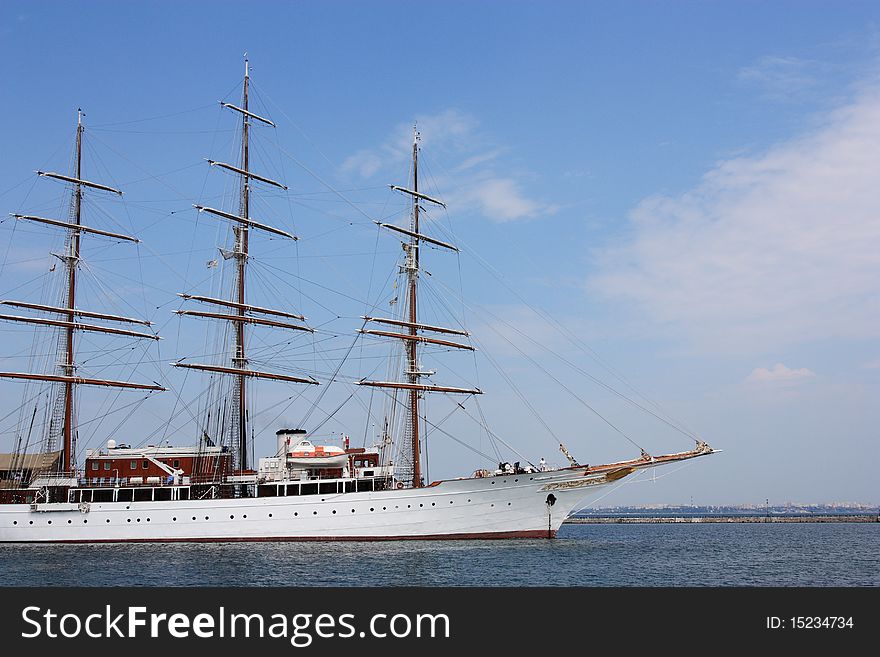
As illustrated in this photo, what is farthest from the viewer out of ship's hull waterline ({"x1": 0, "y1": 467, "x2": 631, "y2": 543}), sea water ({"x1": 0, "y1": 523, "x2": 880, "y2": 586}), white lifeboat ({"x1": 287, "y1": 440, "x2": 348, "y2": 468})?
white lifeboat ({"x1": 287, "y1": 440, "x2": 348, "y2": 468})

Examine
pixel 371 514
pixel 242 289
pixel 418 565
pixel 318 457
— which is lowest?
pixel 418 565

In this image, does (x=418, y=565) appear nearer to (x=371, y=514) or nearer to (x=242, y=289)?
(x=371, y=514)

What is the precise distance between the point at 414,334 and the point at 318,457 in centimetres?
1166

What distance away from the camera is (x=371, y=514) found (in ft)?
166

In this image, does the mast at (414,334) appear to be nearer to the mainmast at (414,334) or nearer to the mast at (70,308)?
the mainmast at (414,334)

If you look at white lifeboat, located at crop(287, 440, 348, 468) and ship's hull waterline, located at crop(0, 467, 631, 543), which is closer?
ship's hull waterline, located at crop(0, 467, 631, 543)

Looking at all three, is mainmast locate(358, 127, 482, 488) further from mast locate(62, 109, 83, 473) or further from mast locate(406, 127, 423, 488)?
mast locate(62, 109, 83, 473)

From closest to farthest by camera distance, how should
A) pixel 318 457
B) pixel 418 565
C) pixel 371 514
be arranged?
pixel 418 565 → pixel 371 514 → pixel 318 457

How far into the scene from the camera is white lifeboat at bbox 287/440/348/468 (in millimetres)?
53094

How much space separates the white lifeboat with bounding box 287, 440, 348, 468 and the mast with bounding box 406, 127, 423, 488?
16.1 ft

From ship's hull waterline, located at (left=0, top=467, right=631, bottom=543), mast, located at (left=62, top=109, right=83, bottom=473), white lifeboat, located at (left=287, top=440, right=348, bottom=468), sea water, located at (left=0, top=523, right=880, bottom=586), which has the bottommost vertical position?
sea water, located at (left=0, top=523, right=880, bottom=586)

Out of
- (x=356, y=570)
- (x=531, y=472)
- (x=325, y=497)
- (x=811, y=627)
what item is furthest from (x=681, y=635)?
(x=325, y=497)

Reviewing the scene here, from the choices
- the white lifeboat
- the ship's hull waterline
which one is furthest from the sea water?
the white lifeboat

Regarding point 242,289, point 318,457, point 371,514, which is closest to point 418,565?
point 371,514
